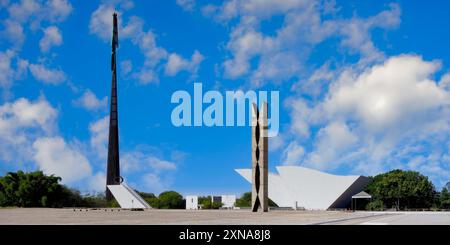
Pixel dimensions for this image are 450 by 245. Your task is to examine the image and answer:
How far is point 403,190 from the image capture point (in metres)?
57.0

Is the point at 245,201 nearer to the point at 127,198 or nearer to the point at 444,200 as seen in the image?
the point at 444,200

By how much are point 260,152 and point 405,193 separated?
90.9 feet

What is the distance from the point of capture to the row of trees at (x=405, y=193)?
56.9 m

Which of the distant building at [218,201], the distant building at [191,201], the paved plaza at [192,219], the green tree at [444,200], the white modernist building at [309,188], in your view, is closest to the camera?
the paved plaza at [192,219]

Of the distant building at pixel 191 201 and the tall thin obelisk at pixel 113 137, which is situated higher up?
the tall thin obelisk at pixel 113 137

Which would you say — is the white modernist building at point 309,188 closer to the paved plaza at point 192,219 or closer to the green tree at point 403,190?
the green tree at point 403,190

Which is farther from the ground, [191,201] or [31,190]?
[31,190]

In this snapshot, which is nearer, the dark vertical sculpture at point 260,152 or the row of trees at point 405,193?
the dark vertical sculpture at point 260,152

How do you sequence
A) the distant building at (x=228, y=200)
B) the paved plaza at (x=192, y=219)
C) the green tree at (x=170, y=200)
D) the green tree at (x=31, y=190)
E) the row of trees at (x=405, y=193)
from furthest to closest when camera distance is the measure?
the distant building at (x=228, y=200), the green tree at (x=170, y=200), the row of trees at (x=405, y=193), the green tree at (x=31, y=190), the paved plaza at (x=192, y=219)

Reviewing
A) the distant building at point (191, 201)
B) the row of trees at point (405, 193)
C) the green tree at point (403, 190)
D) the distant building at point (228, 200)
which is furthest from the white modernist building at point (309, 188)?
the distant building at point (228, 200)

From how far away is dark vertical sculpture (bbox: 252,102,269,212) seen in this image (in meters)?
34.9

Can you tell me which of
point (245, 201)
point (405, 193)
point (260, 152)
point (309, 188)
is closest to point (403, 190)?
point (405, 193)
